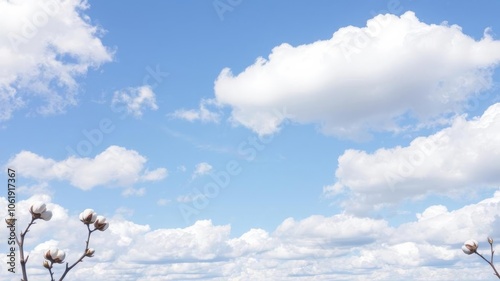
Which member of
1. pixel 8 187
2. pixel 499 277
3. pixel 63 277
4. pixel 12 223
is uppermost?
pixel 8 187

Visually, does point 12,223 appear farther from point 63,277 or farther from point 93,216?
point 63,277

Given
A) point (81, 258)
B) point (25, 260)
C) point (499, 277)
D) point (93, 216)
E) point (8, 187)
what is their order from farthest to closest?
point (8, 187), point (93, 216), point (499, 277), point (81, 258), point (25, 260)

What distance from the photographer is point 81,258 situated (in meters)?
8.29

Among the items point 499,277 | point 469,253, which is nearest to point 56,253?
point 499,277

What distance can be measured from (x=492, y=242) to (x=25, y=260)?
36.3 feet

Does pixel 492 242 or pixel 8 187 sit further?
pixel 8 187

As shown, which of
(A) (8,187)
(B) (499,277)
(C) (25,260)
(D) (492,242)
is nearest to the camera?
(C) (25,260)

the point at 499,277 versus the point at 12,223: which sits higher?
the point at 12,223

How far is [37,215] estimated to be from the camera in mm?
8609

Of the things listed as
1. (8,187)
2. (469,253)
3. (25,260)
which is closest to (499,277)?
(469,253)

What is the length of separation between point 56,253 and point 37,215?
0.79 meters

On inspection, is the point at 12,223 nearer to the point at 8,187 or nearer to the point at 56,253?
the point at 56,253

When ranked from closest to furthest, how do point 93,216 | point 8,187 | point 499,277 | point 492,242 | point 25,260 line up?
point 25,260 → point 499,277 → point 93,216 → point 492,242 → point 8,187

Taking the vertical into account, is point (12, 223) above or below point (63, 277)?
above
